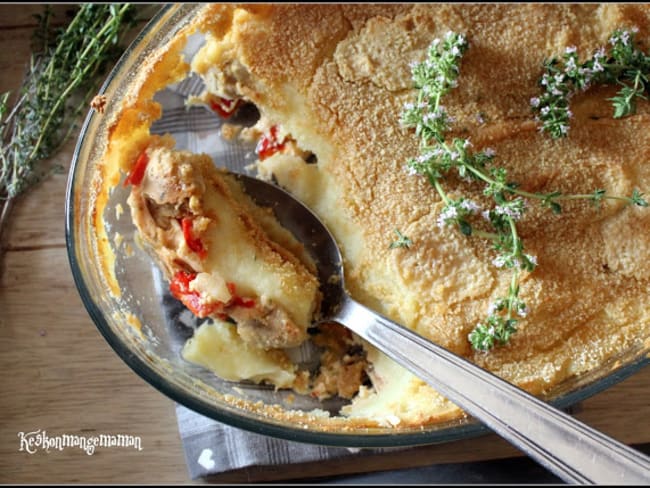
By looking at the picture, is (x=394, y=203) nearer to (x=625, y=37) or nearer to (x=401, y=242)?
(x=401, y=242)

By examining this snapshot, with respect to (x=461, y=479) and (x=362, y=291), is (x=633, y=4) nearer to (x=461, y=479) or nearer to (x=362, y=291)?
(x=362, y=291)

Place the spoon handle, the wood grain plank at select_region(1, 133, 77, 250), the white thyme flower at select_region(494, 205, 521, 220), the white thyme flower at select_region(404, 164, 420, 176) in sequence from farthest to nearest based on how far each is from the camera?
the wood grain plank at select_region(1, 133, 77, 250)
the white thyme flower at select_region(404, 164, 420, 176)
the white thyme flower at select_region(494, 205, 521, 220)
the spoon handle

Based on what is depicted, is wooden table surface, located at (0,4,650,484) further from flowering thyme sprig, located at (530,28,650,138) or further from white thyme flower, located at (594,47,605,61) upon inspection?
white thyme flower, located at (594,47,605,61)

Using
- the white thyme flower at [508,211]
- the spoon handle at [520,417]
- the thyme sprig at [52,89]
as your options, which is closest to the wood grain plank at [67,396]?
the thyme sprig at [52,89]

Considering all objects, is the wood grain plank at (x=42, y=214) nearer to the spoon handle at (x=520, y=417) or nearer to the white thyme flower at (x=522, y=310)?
the spoon handle at (x=520, y=417)

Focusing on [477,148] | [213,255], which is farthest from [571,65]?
[213,255]

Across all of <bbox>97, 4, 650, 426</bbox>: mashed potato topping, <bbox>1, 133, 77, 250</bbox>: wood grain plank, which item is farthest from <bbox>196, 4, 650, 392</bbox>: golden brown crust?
<bbox>1, 133, 77, 250</bbox>: wood grain plank
